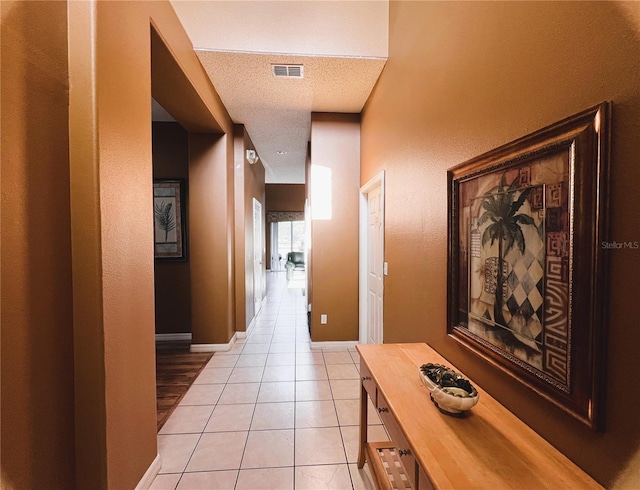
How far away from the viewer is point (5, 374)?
1.02 meters

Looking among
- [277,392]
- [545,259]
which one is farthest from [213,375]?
[545,259]

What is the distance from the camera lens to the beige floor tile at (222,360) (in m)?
3.26

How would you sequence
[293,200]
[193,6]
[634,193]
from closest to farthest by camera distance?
1. [634,193]
2. [193,6]
3. [293,200]

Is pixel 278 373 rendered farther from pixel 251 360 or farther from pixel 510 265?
pixel 510 265

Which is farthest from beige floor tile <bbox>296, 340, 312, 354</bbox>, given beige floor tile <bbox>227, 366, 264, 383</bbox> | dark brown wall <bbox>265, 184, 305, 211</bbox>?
dark brown wall <bbox>265, 184, 305, 211</bbox>

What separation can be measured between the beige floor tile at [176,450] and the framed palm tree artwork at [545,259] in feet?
6.30

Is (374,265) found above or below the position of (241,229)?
below

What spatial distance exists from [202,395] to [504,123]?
119 inches

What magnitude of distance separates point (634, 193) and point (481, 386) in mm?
936

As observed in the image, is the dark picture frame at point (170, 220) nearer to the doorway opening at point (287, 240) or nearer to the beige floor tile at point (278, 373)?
the beige floor tile at point (278, 373)

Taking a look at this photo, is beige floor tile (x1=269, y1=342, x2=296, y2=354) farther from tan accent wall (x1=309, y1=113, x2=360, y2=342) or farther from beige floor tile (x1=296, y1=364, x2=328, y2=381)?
beige floor tile (x1=296, y1=364, x2=328, y2=381)

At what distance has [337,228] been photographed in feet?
12.0

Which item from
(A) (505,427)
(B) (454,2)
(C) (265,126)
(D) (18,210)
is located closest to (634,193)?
(A) (505,427)

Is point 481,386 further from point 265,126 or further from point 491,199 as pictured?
point 265,126
